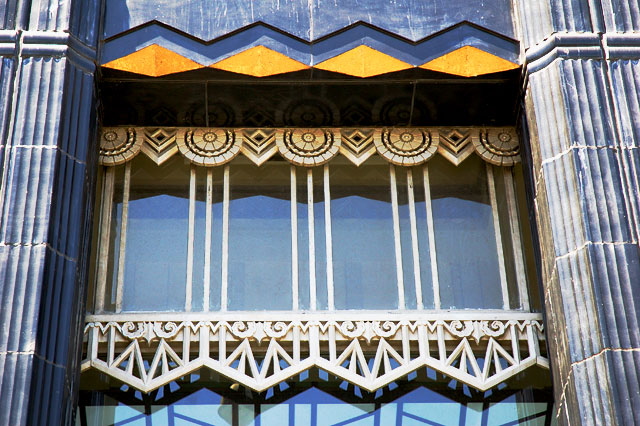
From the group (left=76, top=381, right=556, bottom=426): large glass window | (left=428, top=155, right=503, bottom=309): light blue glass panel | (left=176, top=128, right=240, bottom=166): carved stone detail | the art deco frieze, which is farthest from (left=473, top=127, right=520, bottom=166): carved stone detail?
(left=176, top=128, right=240, bottom=166): carved stone detail

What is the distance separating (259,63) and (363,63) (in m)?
0.99

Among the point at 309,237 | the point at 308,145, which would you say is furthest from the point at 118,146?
the point at 309,237

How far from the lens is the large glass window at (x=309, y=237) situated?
34.3 feet

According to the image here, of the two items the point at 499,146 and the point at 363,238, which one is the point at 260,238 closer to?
the point at 363,238

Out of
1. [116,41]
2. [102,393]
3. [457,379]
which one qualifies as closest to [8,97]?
[116,41]

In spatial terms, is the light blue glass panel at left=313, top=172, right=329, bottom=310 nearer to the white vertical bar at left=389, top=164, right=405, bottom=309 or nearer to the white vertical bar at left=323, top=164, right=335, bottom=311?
the white vertical bar at left=323, top=164, right=335, bottom=311

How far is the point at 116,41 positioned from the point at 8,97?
1.27 metres

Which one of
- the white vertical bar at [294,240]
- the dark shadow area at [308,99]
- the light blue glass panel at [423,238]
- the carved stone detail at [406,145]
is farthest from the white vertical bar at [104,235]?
the light blue glass panel at [423,238]

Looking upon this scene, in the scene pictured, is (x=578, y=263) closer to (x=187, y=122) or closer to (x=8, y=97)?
(x=187, y=122)

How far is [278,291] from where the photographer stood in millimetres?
10477

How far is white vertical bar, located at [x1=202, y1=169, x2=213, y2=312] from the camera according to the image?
10.4 metres

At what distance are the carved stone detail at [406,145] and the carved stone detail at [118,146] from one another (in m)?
2.43

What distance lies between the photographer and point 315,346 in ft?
32.9

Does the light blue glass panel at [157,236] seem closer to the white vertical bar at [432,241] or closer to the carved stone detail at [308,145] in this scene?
the carved stone detail at [308,145]
